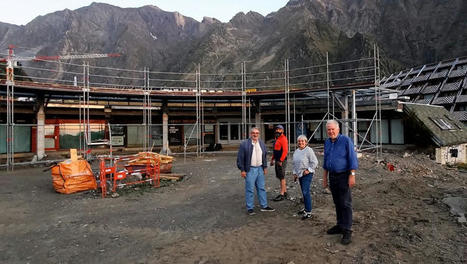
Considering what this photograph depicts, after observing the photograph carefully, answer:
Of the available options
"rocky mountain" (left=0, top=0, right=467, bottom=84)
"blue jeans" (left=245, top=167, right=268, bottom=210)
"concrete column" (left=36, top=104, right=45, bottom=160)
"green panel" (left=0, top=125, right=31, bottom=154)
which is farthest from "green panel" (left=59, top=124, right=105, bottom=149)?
"rocky mountain" (left=0, top=0, right=467, bottom=84)

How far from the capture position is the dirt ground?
13.5ft

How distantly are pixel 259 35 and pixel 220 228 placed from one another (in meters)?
107

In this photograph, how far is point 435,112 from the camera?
20.0m

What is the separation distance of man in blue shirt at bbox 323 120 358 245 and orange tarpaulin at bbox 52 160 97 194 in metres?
7.63

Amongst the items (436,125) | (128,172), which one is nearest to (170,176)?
(128,172)

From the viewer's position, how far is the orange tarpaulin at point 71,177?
27.8 ft

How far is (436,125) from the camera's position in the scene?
17844 millimetres

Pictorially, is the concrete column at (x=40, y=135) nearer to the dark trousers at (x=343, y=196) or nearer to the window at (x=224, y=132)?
the window at (x=224, y=132)

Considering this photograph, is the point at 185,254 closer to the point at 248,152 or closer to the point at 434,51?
the point at 248,152

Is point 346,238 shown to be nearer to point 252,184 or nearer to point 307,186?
point 307,186

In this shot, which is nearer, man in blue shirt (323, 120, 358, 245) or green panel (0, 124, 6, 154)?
man in blue shirt (323, 120, 358, 245)

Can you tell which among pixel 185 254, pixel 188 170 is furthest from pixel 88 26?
pixel 185 254

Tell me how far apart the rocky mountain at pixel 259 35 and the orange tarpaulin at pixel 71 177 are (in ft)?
217

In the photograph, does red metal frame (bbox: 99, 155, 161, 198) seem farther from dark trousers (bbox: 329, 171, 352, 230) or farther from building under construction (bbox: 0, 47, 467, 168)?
dark trousers (bbox: 329, 171, 352, 230)
